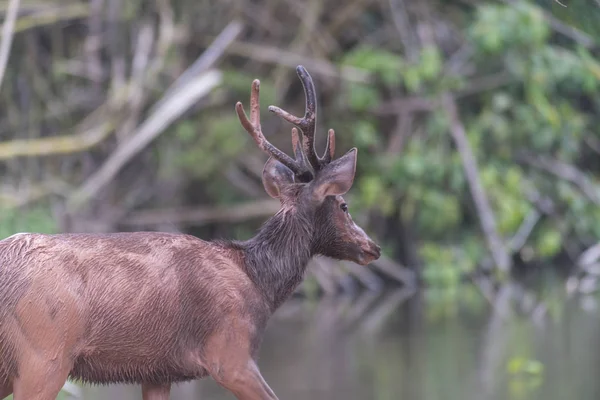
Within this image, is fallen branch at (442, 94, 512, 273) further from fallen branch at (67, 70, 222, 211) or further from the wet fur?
the wet fur

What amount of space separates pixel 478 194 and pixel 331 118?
2.64m

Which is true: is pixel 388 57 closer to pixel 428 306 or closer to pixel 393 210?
pixel 393 210

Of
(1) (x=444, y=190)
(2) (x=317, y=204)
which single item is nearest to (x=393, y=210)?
(1) (x=444, y=190)

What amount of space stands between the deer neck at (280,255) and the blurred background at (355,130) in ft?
24.5

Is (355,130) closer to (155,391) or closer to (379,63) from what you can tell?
(379,63)

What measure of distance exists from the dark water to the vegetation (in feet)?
4.95

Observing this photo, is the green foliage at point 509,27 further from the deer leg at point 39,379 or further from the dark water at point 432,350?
the deer leg at point 39,379

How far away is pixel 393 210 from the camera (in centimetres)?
1670

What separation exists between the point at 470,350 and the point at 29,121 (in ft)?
25.9

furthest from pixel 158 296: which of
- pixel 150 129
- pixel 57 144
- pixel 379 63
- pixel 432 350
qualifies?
pixel 379 63

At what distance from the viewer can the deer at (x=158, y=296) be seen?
5516 millimetres

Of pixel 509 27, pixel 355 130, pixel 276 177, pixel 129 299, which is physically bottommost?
pixel 129 299

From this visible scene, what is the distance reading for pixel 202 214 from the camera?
626 inches

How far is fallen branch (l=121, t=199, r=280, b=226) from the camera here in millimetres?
15789
